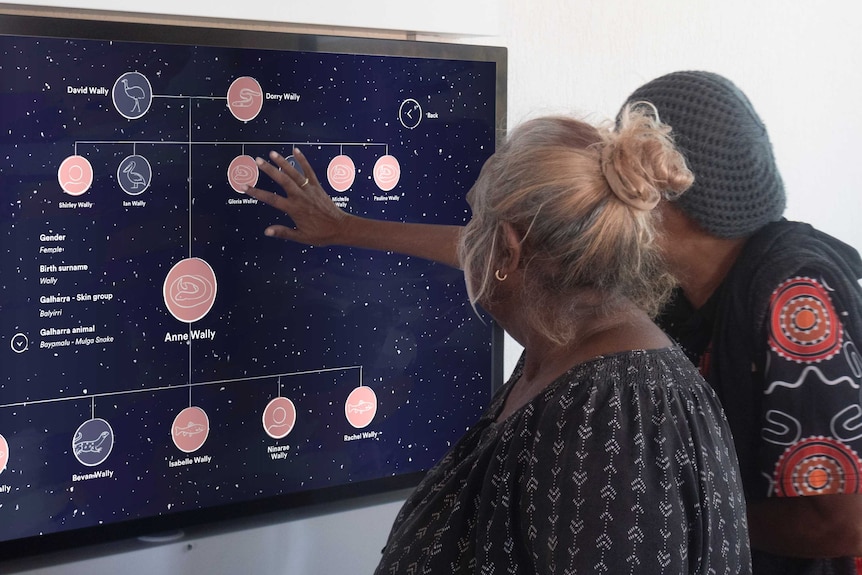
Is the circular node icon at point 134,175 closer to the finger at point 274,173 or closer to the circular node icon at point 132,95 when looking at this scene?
the circular node icon at point 132,95

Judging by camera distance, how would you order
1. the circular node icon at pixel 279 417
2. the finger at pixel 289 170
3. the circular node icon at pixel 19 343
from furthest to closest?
the circular node icon at pixel 279 417, the finger at pixel 289 170, the circular node icon at pixel 19 343

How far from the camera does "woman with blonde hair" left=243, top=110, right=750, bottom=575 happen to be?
1004 mm

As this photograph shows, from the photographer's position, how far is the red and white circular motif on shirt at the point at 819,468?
125 centimetres

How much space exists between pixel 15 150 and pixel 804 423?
1228mm

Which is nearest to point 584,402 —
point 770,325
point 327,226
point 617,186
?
point 617,186

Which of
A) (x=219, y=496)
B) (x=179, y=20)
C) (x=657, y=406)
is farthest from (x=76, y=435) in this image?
(x=657, y=406)

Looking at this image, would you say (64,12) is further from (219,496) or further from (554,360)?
(554,360)

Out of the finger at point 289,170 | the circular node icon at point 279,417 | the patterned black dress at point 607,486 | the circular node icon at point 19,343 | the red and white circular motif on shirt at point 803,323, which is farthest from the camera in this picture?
the circular node icon at point 279,417

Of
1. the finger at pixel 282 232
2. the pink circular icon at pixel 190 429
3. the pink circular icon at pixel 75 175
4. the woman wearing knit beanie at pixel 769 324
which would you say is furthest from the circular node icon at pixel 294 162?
the woman wearing knit beanie at pixel 769 324

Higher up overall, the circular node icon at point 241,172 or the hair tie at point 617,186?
the circular node icon at point 241,172

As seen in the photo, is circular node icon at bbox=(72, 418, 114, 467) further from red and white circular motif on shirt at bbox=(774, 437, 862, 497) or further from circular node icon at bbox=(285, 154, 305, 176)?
red and white circular motif on shirt at bbox=(774, 437, 862, 497)

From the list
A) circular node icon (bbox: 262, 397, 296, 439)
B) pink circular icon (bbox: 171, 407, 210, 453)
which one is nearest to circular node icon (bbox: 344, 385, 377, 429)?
circular node icon (bbox: 262, 397, 296, 439)

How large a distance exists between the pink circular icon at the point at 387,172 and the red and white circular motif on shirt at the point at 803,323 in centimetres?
76

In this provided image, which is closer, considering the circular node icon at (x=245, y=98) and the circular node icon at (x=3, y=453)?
the circular node icon at (x=3, y=453)
